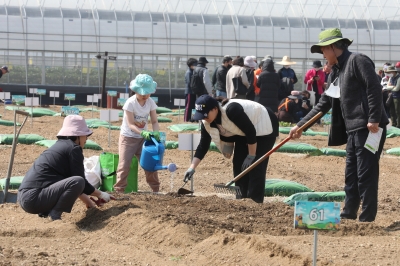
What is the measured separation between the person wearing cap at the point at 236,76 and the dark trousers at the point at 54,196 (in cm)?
1024

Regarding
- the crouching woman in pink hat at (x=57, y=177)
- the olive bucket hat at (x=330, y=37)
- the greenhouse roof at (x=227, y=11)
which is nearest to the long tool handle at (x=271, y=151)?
the olive bucket hat at (x=330, y=37)

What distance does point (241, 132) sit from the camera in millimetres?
7746

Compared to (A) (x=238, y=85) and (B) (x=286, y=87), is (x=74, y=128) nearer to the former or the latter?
(A) (x=238, y=85)

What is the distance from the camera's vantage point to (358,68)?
6.33 meters

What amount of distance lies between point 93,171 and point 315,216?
4338 mm

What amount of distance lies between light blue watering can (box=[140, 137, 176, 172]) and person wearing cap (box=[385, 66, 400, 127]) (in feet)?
37.3

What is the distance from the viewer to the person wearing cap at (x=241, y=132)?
755 centimetres

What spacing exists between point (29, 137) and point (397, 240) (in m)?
9.44

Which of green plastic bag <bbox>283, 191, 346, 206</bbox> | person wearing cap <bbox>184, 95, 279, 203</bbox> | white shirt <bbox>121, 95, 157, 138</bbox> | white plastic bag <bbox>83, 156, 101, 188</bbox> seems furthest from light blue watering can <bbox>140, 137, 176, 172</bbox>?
green plastic bag <bbox>283, 191, 346, 206</bbox>

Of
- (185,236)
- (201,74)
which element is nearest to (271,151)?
(185,236)

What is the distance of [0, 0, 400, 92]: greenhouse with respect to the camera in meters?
29.0

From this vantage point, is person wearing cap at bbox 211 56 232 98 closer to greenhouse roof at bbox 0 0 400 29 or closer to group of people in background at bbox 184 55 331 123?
group of people in background at bbox 184 55 331 123

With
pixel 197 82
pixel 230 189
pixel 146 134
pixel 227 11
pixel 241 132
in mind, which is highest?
pixel 227 11

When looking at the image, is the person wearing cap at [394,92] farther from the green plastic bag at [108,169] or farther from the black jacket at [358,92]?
the black jacket at [358,92]
